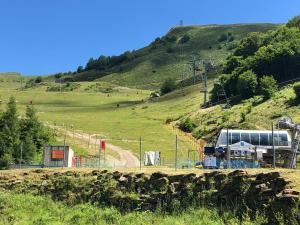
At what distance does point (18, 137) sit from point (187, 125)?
1368 inches

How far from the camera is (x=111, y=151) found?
7194 centimetres

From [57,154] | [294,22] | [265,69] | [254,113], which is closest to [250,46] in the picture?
[294,22]

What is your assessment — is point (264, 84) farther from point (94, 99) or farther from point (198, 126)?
point (94, 99)

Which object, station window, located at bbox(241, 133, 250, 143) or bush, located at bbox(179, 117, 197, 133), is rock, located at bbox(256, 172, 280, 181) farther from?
bush, located at bbox(179, 117, 197, 133)

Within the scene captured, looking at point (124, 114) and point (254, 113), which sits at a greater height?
point (124, 114)

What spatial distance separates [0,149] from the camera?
2376 inches

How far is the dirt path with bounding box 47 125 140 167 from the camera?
6153 centimetres

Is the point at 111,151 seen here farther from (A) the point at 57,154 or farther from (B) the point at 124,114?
(B) the point at 124,114

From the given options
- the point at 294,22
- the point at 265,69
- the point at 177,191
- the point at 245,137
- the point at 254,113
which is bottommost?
the point at 177,191

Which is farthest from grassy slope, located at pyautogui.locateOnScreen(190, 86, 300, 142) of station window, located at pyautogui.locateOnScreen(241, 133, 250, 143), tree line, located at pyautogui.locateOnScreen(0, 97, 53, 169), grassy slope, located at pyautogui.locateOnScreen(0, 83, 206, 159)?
tree line, located at pyautogui.locateOnScreen(0, 97, 53, 169)

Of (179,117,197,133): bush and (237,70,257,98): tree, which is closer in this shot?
(179,117,197,133): bush

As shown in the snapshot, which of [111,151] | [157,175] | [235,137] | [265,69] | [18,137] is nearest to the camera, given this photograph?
[157,175]

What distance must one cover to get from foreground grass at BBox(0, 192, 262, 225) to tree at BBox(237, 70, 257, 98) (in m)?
74.0

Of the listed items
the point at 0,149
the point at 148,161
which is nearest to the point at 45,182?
the point at 148,161
